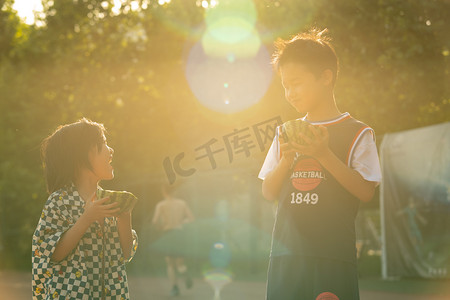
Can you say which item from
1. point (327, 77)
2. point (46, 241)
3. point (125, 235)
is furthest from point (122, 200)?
point (327, 77)

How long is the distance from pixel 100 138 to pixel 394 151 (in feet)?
34.1

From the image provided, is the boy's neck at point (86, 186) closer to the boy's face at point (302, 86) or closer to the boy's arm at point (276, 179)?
the boy's arm at point (276, 179)

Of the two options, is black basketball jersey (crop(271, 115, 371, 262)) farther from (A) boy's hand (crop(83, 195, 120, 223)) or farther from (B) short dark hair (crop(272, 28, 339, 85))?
(A) boy's hand (crop(83, 195, 120, 223))

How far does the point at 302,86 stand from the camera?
10.3 ft

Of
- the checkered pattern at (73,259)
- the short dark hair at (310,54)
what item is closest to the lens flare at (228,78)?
the checkered pattern at (73,259)

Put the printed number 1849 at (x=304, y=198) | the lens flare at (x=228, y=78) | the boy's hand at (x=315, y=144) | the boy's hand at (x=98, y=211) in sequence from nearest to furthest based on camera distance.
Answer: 1. the boy's hand at (x=315, y=144)
2. the printed number 1849 at (x=304, y=198)
3. the boy's hand at (x=98, y=211)
4. the lens flare at (x=228, y=78)

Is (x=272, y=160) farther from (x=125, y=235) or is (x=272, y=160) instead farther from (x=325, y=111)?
(x=125, y=235)

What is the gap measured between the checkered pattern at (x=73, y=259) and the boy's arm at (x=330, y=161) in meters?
1.30

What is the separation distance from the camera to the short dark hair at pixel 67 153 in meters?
3.73

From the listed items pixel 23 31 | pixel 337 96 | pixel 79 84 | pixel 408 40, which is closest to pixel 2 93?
pixel 79 84

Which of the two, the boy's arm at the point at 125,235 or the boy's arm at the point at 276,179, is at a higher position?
the boy's arm at the point at 276,179

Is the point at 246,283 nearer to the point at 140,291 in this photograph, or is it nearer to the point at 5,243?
the point at 140,291

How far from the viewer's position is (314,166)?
3.06 metres

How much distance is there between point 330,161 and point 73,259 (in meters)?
1.46
